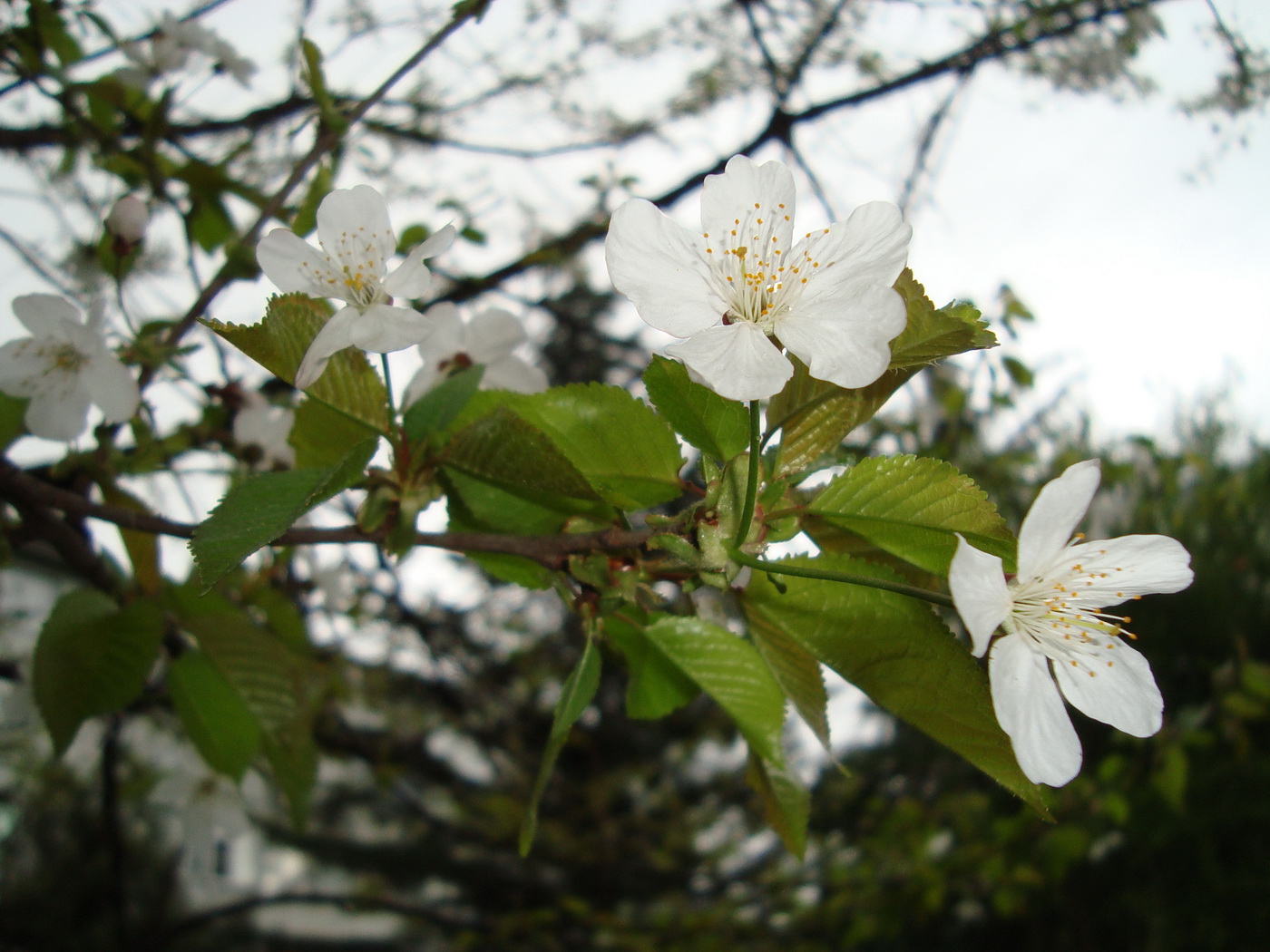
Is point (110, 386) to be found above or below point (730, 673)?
above

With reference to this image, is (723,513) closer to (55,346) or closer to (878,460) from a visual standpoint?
(878,460)

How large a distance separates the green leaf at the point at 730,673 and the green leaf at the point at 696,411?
0.38 ft

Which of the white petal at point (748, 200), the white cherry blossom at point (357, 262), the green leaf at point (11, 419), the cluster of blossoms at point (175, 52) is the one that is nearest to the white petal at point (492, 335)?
the white cherry blossom at point (357, 262)

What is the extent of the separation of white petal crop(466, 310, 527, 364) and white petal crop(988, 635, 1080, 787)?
0.45 m

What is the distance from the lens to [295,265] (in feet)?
1.63

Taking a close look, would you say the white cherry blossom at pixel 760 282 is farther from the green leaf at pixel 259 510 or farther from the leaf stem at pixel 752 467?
the green leaf at pixel 259 510

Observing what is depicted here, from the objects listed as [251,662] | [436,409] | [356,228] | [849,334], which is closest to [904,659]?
[849,334]

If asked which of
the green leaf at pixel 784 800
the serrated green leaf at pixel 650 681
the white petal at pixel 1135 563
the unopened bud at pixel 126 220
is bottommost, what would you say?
the green leaf at pixel 784 800

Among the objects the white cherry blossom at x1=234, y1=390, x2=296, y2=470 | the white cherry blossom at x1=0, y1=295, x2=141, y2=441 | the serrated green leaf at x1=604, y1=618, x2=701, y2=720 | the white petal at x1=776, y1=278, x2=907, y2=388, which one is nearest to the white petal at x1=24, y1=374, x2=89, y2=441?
the white cherry blossom at x1=0, y1=295, x2=141, y2=441

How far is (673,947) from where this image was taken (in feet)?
6.68

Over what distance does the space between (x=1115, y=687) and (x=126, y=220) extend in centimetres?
88

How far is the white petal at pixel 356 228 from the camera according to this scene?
0.48m

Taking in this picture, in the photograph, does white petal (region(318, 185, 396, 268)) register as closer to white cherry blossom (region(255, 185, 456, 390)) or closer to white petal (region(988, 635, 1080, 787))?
white cherry blossom (region(255, 185, 456, 390))

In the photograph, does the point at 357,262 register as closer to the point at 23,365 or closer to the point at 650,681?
the point at 650,681
